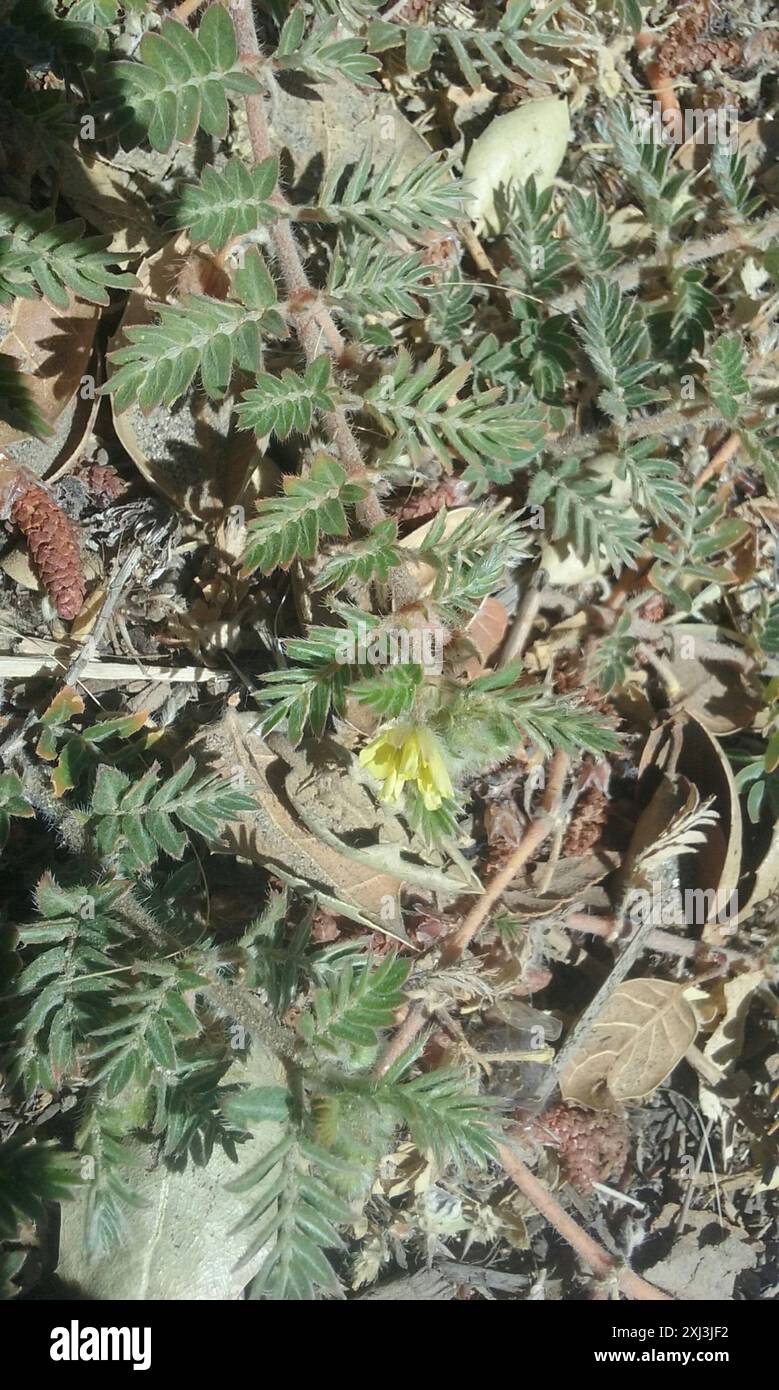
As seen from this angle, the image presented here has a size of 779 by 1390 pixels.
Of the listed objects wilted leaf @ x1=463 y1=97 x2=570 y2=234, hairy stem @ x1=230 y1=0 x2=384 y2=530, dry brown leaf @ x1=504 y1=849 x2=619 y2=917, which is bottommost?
dry brown leaf @ x1=504 y1=849 x2=619 y2=917

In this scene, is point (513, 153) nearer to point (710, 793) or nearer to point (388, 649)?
point (388, 649)

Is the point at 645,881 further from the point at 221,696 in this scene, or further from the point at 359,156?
the point at 359,156

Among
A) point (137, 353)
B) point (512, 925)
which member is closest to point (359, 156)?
point (137, 353)

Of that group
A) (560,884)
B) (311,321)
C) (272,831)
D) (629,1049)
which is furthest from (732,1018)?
(311,321)

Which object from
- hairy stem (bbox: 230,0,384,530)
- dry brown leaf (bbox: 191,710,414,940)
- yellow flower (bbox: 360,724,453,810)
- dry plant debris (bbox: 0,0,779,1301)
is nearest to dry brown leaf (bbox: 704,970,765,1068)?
dry plant debris (bbox: 0,0,779,1301)

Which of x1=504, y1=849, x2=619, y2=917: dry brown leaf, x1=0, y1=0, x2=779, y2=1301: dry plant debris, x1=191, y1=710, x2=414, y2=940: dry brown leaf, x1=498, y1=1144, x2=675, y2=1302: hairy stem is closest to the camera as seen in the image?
x1=0, y1=0, x2=779, y2=1301: dry plant debris

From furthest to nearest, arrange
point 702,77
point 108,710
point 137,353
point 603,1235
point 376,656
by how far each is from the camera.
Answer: point 702,77
point 603,1235
point 108,710
point 376,656
point 137,353

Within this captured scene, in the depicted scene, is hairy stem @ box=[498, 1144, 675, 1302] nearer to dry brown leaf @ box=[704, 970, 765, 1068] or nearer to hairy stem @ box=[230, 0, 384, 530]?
dry brown leaf @ box=[704, 970, 765, 1068]
